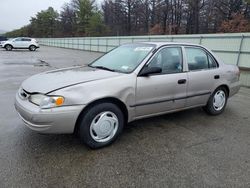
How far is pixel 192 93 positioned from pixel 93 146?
2091mm

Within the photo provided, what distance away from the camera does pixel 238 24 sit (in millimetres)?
28797

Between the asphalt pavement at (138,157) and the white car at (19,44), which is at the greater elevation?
the white car at (19,44)

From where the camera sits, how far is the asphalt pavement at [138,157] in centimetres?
242

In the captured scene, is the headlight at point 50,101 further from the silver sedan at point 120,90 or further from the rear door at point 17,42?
the rear door at point 17,42

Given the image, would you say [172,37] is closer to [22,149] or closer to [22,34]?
[22,149]

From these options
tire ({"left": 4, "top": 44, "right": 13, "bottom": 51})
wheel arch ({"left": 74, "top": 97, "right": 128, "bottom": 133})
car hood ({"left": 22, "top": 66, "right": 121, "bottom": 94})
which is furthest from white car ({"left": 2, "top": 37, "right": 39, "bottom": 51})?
wheel arch ({"left": 74, "top": 97, "right": 128, "bottom": 133})

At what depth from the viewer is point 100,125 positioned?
3.05m

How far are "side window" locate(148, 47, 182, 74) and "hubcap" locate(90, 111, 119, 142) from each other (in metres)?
1.08

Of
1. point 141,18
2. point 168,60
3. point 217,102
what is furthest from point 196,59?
point 141,18

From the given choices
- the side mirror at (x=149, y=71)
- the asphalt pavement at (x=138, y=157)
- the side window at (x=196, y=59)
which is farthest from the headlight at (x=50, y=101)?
the side window at (x=196, y=59)

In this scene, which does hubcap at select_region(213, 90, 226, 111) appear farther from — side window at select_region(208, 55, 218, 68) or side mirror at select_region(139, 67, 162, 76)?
side mirror at select_region(139, 67, 162, 76)

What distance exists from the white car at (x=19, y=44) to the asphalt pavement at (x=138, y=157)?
25.6 m

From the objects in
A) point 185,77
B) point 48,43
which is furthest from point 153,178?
point 48,43

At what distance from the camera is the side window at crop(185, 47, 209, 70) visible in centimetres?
404
